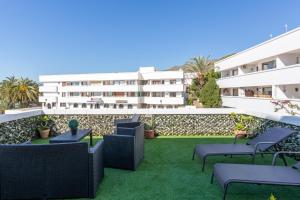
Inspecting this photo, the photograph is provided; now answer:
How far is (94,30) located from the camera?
40.1 metres

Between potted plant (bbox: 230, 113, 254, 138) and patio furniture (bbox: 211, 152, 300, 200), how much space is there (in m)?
5.32

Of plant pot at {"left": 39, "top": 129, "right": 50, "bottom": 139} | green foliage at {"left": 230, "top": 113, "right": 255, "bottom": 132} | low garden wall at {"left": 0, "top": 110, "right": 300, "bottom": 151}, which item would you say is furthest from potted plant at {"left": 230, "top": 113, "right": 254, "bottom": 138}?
plant pot at {"left": 39, "top": 129, "right": 50, "bottom": 139}

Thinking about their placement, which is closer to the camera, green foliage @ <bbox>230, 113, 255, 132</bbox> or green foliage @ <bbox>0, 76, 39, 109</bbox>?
green foliage @ <bbox>230, 113, 255, 132</bbox>

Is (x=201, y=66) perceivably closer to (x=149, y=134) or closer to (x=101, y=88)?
(x=101, y=88)

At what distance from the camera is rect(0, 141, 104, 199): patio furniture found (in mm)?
3570

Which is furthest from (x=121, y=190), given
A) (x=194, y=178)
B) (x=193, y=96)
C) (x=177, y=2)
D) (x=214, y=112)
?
(x=193, y=96)

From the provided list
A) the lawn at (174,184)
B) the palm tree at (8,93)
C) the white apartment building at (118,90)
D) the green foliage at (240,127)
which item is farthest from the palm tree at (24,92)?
the lawn at (174,184)

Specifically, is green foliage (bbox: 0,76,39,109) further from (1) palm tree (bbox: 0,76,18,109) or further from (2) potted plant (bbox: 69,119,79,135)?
(2) potted plant (bbox: 69,119,79,135)

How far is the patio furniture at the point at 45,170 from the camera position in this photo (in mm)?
3570

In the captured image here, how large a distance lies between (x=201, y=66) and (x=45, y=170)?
34201mm

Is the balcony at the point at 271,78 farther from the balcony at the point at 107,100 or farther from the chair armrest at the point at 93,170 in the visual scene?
the balcony at the point at 107,100

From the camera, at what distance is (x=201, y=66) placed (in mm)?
36156

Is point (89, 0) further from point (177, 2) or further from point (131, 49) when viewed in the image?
point (131, 49)

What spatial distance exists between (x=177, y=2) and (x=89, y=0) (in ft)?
29.9
